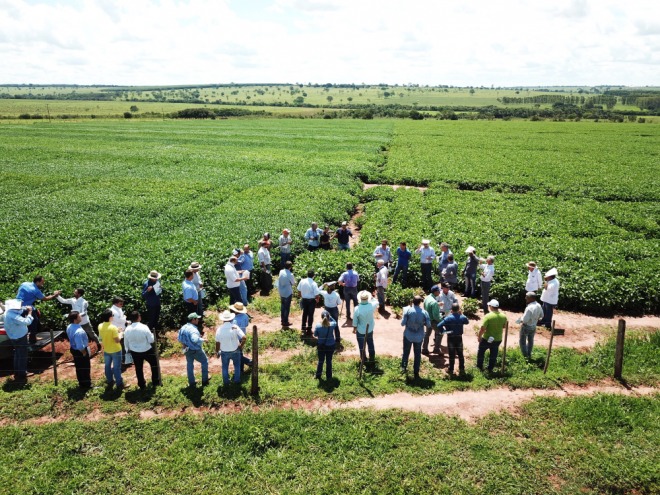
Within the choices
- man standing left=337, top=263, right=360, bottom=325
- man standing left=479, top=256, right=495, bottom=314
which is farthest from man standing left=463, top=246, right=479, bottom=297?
man standing left=337, top=263, right=360, bottom=325

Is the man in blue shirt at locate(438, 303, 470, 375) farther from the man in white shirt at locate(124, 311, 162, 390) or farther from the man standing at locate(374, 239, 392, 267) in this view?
the man in white shirt at locate(124, 311, 162, 390)

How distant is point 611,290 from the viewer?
17250 millimetres

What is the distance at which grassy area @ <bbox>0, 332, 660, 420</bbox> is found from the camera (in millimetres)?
10961

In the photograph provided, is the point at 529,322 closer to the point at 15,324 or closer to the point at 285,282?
the point at 285,282

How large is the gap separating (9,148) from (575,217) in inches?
2693

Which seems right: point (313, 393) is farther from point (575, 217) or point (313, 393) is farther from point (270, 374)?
point (575, 217)

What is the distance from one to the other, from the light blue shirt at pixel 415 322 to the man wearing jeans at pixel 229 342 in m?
4.65

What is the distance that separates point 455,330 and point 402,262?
269 inches

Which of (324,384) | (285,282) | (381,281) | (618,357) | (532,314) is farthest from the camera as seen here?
(381,281)

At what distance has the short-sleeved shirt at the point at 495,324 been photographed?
39.2 ft

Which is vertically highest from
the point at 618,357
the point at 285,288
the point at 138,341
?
the point at 285,288

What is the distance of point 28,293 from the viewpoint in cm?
1381

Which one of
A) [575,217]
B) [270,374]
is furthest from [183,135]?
[270,374]

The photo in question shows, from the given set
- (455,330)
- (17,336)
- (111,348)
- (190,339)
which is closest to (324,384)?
(190,339)
